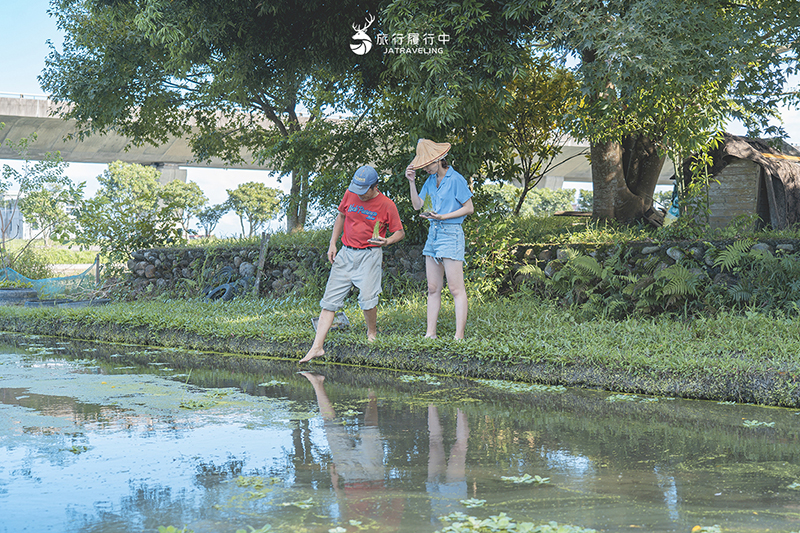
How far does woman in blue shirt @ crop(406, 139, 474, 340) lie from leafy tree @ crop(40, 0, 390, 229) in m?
3.83

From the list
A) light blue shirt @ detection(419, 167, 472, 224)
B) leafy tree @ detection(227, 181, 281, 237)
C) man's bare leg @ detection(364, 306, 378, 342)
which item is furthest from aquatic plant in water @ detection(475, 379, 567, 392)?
leafy tree @ detection(227, 181, 281, 237)

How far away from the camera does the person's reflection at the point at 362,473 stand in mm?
2928

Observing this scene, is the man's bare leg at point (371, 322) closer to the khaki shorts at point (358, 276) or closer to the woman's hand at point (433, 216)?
the khaki shorts at point (358, 276)

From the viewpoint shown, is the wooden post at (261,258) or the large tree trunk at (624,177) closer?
the large tree trunk at (624,177)

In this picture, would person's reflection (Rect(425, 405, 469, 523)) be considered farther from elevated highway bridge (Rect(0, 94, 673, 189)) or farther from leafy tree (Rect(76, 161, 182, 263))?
elevated highway bridge (Rect(0, 94, 673, 189))

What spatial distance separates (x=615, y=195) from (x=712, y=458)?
368 inches

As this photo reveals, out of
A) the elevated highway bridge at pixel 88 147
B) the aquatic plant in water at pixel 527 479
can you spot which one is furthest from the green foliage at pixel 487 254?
the elevated highway bridge at pixel 88 147

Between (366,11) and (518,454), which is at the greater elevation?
(366,11)

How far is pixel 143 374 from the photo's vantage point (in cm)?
664

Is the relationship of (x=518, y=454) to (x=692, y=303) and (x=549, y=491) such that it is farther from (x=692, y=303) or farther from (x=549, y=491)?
(x=692, y=303)

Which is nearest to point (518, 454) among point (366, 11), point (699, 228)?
point (699, 228)

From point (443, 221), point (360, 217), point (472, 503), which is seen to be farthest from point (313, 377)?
point (472, 503)

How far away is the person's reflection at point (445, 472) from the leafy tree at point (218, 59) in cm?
704

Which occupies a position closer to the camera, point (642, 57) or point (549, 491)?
point (549, 491)
